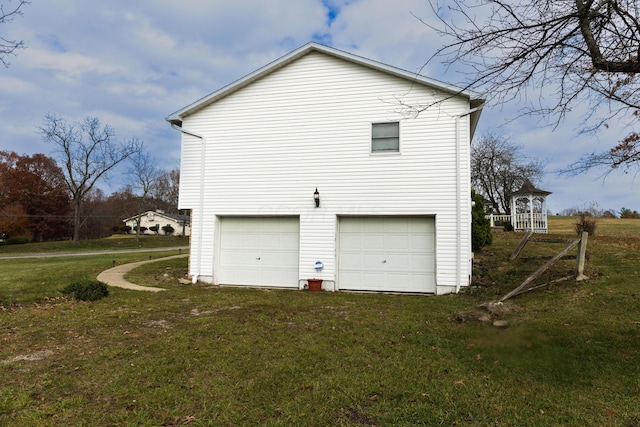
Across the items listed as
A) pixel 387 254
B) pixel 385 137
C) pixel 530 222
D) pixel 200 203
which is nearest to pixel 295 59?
pixel 385 137

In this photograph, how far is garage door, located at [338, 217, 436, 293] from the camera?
9.95 meters

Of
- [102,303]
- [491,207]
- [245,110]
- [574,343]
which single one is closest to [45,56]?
[245,110]

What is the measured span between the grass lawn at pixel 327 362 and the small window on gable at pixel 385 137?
4.44 meters

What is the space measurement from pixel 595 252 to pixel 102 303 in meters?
13.8

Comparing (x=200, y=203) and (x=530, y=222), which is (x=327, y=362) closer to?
(x=200, y=203)

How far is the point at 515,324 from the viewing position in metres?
5.68

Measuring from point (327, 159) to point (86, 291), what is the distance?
7.18 meters

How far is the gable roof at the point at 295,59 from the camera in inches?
386

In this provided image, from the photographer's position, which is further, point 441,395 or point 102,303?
point 102,303

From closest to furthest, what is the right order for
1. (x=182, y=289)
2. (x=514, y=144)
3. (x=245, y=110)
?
(x=182, y=289) → (x=245, y=110) → (x=514, y=144)

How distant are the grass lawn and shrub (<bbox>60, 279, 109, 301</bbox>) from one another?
436 millimetres

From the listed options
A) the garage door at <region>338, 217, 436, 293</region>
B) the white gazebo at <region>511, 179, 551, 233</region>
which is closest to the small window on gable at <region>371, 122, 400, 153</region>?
the garage door at <region>338, 217, 436, 293</region>

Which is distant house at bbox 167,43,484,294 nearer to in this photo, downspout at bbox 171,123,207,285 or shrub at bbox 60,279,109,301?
downspout at bbox 171,123,207,285

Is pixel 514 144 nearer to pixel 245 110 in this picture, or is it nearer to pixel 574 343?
pixel 245 110
